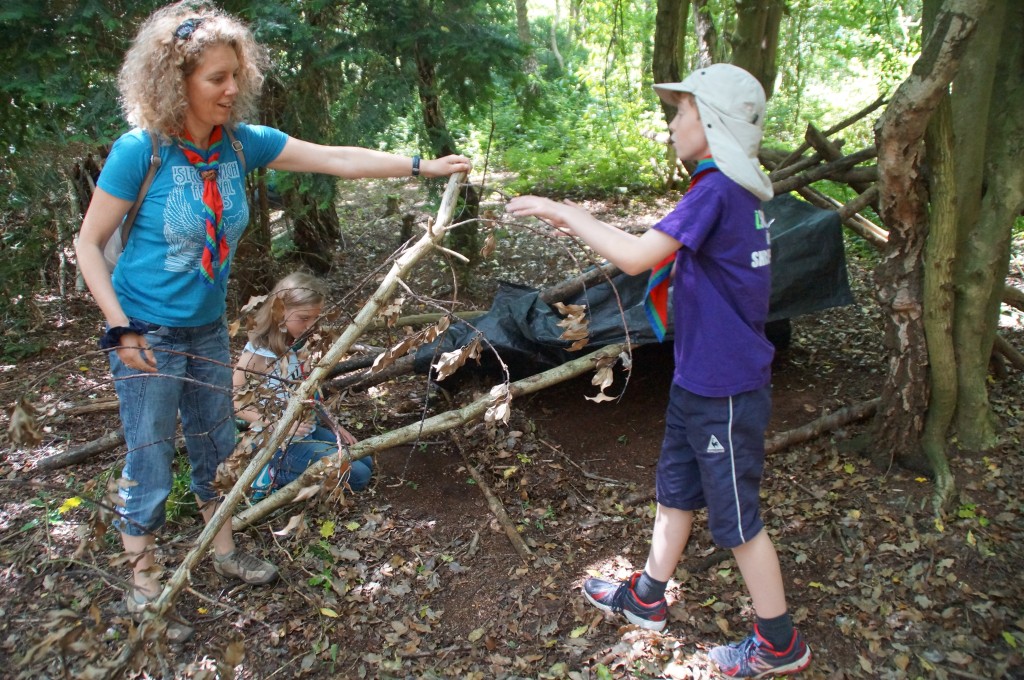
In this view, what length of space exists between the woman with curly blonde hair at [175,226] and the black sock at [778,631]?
186 centimetres

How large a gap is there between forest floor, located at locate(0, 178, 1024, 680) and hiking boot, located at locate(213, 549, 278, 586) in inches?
2.2

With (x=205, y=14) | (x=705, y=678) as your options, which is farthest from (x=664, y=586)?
(x=205, y=14)

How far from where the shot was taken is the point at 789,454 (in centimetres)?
364

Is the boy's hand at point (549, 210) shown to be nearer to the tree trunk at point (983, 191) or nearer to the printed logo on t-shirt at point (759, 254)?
the printed logo on t-shirt at point (759, 254)

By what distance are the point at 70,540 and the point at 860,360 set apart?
4.31 m

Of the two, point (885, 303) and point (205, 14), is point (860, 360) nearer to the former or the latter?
point (885, 303)

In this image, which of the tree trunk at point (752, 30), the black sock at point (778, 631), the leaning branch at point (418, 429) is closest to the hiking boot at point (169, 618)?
the leaning branch at point (418, 429)

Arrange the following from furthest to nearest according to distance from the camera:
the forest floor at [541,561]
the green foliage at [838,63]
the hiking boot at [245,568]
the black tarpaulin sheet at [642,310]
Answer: the green foliage at [838,63], the black tarpaulin sheet at [642,310], the hiking boot at [245,568], the forest floor at [541,561]

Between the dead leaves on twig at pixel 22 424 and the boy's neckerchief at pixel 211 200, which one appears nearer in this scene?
the dead leaves on twig at pixel 22 424

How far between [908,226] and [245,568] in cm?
315

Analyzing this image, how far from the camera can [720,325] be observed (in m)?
2.19

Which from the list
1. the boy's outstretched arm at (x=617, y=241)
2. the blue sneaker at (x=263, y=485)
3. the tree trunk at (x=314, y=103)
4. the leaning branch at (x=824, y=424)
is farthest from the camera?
the tree trunk at (x=314, y=103)

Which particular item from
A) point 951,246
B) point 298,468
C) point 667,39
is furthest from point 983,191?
point 667,39

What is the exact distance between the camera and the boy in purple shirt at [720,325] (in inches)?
81.7
